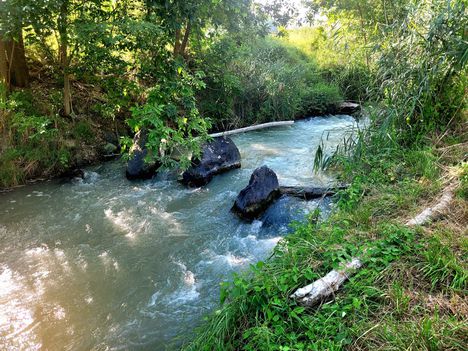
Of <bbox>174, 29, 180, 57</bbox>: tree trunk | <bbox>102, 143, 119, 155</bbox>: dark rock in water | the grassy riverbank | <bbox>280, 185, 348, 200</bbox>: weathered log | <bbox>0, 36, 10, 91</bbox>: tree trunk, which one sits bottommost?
<bbox>280, 185, 348, 200</bbox>: weathered log

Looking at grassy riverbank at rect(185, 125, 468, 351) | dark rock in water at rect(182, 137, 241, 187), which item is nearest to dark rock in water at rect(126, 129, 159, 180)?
dark rock in water at rect(182, 137, 241, 187)

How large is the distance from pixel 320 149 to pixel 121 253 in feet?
9.61

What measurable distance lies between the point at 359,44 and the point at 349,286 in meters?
4.76

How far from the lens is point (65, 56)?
6.46m

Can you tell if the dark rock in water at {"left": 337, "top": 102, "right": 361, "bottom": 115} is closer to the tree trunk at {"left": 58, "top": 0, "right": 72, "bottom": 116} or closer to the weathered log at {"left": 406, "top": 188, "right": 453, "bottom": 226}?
the tree trunk at {"left": 58, "top": 0, "right": 72, "bottom": 116}

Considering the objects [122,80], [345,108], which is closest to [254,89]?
[345,108]

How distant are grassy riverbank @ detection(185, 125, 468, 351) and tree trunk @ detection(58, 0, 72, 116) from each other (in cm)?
485

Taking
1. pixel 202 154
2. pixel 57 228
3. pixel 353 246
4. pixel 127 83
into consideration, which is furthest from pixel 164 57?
pixel 353 246

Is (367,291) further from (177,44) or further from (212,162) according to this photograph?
(177,44)

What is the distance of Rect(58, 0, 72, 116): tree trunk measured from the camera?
502 cm

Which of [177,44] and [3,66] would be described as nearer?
[3,66]

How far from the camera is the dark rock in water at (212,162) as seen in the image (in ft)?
20.4

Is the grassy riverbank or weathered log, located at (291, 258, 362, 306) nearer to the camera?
the grassy riverbank

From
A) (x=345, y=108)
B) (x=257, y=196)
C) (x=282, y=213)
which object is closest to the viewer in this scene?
(x=282, y=213)
